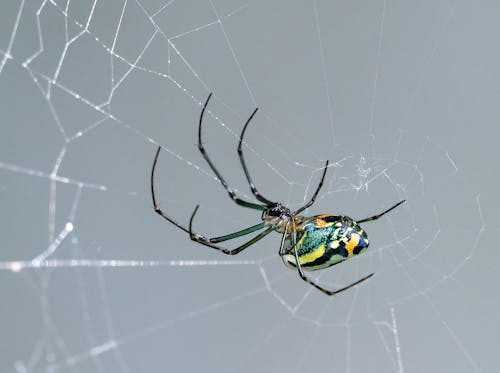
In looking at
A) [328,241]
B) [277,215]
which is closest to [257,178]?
[277,215]

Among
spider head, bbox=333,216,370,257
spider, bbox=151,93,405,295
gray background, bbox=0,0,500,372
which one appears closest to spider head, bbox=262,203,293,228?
spider, bbox=151,93,405,295

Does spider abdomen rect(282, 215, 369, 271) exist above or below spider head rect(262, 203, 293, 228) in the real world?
below

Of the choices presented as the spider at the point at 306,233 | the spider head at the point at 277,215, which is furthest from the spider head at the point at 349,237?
the spider head at the point at 277,215

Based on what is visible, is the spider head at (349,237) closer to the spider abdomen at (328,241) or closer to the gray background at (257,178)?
the spider abdomen at (328,241)

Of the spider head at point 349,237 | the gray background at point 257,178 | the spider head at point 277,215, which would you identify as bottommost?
the spider head at point 349,237

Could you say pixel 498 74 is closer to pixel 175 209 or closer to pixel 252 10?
pixel 252 10

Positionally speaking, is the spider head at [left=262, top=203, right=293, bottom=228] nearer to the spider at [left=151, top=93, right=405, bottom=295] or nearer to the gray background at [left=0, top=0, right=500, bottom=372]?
the spider at [left=151, top=93, right=405, bottom=295]

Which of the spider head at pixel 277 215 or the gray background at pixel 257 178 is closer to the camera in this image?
the spider head at pixel 277 215
